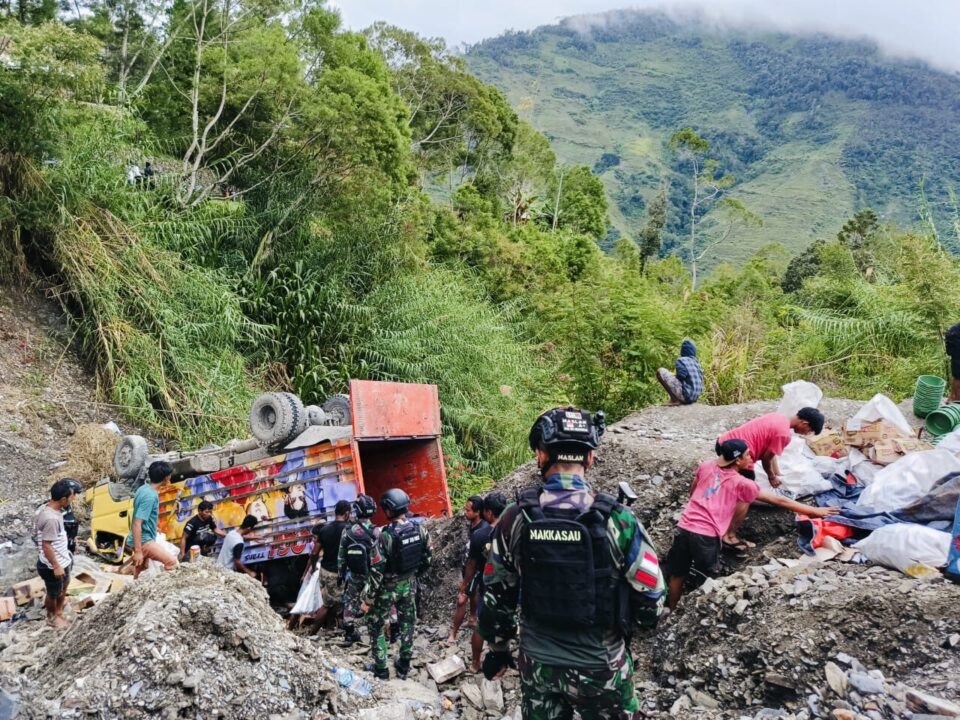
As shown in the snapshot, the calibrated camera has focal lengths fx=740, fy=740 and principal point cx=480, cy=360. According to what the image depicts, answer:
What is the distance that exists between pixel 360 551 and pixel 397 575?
288 millimetres

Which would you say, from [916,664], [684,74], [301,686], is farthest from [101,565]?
[684,74]

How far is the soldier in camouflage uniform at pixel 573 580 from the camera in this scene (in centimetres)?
261

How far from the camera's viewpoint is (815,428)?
5125mm

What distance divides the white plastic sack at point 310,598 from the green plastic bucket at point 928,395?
579 centimetres

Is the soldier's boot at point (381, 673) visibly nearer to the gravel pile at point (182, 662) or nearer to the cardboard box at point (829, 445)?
the gravel pile at point (182, 662)

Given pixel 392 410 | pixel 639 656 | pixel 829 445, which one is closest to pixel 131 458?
pixel 392 410

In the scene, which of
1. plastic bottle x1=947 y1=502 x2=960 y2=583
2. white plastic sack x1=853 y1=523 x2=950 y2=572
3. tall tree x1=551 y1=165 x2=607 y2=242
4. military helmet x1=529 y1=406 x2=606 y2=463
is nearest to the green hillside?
tall tree x1=551 y1=165 x2=607 y2=242

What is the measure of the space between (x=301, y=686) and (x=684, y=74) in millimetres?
120232

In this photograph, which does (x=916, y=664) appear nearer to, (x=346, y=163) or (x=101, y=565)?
(x=101, y=565)

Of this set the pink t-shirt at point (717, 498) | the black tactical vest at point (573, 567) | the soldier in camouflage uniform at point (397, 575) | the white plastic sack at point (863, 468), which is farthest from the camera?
the white plastic sack at point (863, 468)

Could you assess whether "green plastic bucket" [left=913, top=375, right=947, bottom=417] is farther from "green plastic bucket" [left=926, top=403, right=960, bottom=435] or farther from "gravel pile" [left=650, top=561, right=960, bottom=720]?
"gravel pile" [left=650, top=561, right=960, bottom=720]

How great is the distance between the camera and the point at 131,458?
7262 millimetres

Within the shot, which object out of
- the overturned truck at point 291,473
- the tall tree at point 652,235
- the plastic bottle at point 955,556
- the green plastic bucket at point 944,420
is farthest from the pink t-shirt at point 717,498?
the tall tree at point 652,235

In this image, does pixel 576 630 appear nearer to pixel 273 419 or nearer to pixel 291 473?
pixel 291 473
